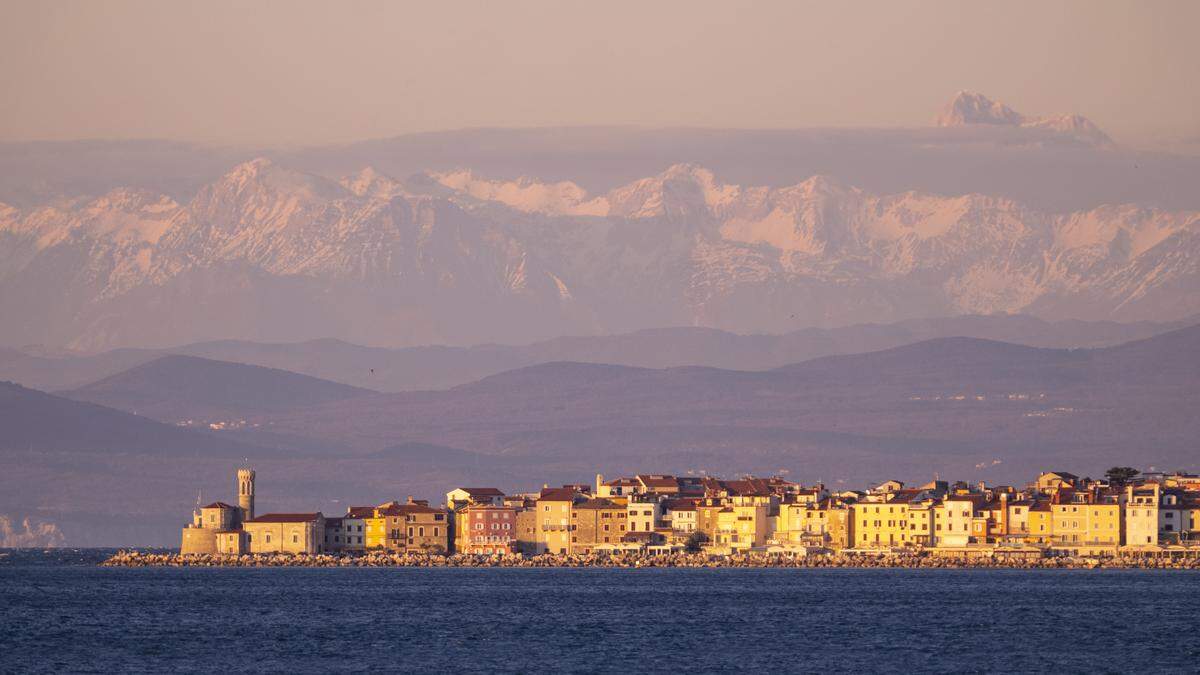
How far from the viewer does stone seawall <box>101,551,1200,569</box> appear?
152 meters

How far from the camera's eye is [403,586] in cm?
13125

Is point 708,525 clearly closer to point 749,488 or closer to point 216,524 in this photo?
point 749,488

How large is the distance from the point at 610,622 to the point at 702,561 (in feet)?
182

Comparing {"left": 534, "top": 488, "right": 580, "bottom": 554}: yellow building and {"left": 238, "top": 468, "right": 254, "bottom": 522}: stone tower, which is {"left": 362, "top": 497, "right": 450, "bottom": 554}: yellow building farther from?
{"left": 238, "top": 468, "right": 254, "bottom": 522}: stone tower

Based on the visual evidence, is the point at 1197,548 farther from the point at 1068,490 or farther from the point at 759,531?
the point at 759,531

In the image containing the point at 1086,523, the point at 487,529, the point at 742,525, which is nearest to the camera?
the point at 1086,523

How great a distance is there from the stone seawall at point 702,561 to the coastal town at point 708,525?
1.03 metres

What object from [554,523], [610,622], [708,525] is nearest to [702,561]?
[708,525]

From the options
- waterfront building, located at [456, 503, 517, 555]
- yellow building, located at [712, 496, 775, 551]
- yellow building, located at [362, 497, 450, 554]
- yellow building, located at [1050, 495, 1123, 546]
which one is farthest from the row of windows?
yellow building, located at [1050, 495, 1123, 546]

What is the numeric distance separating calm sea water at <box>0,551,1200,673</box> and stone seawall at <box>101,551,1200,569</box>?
6831mm

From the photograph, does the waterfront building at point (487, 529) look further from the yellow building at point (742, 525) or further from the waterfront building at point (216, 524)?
the waterfront building at point (216, 524)

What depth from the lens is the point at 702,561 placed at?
159 m

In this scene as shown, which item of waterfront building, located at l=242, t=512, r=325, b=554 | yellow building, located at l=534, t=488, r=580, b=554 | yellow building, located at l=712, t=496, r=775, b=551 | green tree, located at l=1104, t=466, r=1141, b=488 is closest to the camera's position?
yellow building, located at l=712, t=496, r=775, b=551

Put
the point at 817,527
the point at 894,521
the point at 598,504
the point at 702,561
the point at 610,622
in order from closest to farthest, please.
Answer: the point at 610,622 → the point at 702,561 → the point at 894,521 → the point at 817,527 → the point at 598,504
